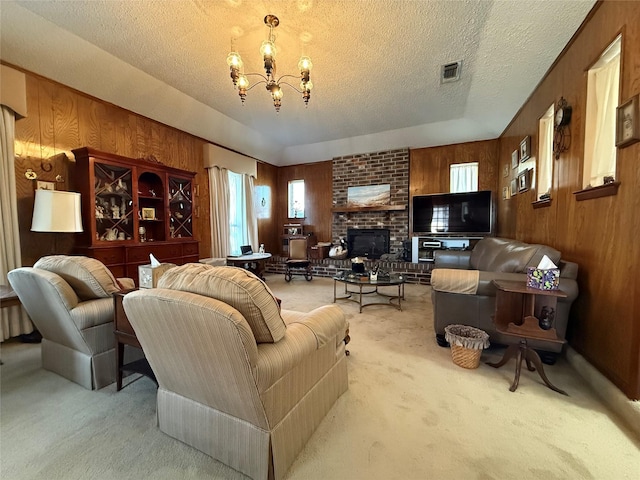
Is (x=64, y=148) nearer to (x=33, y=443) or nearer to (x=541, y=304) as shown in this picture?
(x=33, y=443)

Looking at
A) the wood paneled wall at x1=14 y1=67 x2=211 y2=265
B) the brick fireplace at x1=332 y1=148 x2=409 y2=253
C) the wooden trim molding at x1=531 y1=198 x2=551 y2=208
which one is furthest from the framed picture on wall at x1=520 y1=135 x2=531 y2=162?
the wood paneled wall at x1=14 y1=67 x2=211 y2=265

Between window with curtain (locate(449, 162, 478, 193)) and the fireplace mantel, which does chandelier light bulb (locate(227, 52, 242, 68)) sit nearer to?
the fireplace mantel

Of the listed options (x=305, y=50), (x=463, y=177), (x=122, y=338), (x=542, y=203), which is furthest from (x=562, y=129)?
(x=122, y=338)

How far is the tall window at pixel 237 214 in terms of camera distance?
19.0 ft

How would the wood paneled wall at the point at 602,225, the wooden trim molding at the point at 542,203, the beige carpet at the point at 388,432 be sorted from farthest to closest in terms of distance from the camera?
the wooden trim molding at the point at 542,203 → the wood paneled wall at the point at 602,225 → the beige carpet at the point at 388,432

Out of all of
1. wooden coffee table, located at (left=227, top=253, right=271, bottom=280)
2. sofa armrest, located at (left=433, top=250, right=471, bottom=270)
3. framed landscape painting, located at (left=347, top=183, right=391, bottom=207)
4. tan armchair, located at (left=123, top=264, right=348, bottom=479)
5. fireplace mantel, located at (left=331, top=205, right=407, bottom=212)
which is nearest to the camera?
tan armchair, located at (left=123, top=264, right=348, bottom=479)

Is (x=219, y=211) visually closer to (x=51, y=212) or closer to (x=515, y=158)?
(x=51, y=212)

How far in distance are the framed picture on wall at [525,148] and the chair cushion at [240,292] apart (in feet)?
12.6

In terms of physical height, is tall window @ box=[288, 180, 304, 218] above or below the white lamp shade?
above

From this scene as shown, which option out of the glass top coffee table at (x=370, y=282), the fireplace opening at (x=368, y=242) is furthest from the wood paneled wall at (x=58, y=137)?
the fireplace opening at (x=368, y=242)

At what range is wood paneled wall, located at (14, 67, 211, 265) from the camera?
288 centimetres

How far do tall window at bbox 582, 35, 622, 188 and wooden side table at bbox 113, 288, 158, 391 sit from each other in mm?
3465

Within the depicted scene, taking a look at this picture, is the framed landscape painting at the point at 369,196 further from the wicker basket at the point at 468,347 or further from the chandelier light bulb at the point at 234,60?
the chandelier light bulb at the point at 234,60

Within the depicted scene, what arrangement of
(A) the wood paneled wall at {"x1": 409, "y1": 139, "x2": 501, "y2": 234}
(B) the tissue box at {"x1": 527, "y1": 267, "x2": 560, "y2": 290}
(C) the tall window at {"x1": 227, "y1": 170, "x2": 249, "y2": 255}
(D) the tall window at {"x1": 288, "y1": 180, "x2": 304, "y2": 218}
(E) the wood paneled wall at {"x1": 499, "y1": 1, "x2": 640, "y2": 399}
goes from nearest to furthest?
(E) the wood paneled wall at {"x1": 499, "y1": 1, "x2": 640, "y2": 399}
(B) the tissue box at {"x1": 527, "y1": 267, "x2": 560, "y2": 290}
(A) the wood paneled wall at {"x1": 409, "y1": 139, "x2": 501, "y2": 234}
(C) the tall window at {"x1": 227, "y1": 170, "x2": 249, "y2": 255}
(D) the tall window at {"x1": 288, "y1": 180, "x2": 304, "y2": 218}
